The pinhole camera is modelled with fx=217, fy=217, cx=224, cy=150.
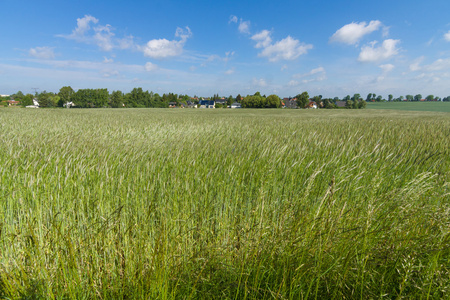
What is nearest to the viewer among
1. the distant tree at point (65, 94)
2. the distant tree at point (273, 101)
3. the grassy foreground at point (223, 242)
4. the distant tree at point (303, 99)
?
the grassy foreground at point (223, 242)

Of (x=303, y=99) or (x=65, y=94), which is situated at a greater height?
(x=65, y=94)

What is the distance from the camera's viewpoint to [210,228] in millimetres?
1886

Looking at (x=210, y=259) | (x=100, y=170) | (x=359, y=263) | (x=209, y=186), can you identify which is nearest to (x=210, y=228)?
(x=210, y=259)

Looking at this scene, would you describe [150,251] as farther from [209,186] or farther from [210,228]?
[209,186]

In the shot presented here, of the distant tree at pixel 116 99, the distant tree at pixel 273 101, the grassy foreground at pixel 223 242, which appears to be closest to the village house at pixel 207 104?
the distant tree at pixel 273 101

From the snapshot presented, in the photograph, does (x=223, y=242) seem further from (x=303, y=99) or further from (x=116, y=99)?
(x=116, y=99)

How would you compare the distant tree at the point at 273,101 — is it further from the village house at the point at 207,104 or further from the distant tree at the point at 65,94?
the distant tree at the point at 65,94

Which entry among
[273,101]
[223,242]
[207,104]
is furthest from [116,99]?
[223,242]

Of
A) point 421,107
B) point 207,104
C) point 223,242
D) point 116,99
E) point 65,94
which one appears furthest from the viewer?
point 207,104

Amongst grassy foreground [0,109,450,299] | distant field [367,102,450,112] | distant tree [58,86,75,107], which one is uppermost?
distant tree [58,86,75,107]

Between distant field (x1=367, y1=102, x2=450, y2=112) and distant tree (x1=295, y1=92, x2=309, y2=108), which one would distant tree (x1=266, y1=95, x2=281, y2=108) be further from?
distant field (x1=367, y1=102, x2=450, y2=112)

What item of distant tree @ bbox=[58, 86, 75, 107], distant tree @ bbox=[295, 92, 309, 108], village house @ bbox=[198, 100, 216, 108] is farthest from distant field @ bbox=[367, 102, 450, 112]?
distant tree @ bbox=[58, 86, 75, 107]

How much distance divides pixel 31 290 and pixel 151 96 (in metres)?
103

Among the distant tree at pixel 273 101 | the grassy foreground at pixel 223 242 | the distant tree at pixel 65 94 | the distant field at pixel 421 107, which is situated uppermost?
the distant tree at pixel 65 94
